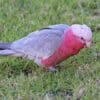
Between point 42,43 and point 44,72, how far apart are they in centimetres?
26

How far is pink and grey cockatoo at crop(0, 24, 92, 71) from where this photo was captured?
3.87 m

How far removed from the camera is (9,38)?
4656 mm

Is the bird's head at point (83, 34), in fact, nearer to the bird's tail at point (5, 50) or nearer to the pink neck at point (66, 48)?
the pink neck at point (66, 48)

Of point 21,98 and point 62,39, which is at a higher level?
point 62,39

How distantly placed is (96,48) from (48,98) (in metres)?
1.02

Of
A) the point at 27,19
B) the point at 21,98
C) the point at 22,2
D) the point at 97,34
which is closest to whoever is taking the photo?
the point at 21,98

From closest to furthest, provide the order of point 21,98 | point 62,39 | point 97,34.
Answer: point 21,98 → point 62,39 → point 97,34

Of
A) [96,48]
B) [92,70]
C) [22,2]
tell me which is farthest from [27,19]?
[92,70]

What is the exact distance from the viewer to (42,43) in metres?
3.96

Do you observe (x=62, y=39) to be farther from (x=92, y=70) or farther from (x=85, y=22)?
(x=85, y=22)

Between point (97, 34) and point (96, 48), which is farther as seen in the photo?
point (97, 34)

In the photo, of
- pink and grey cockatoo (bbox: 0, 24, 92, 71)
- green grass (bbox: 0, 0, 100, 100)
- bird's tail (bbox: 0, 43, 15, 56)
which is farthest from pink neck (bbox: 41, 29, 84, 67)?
bird's tail (bbox: 0, 43, 15, 56)

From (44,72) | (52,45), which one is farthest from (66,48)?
(44,72)

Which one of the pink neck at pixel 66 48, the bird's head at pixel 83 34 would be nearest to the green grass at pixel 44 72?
the pink neck at pixel 66 48
